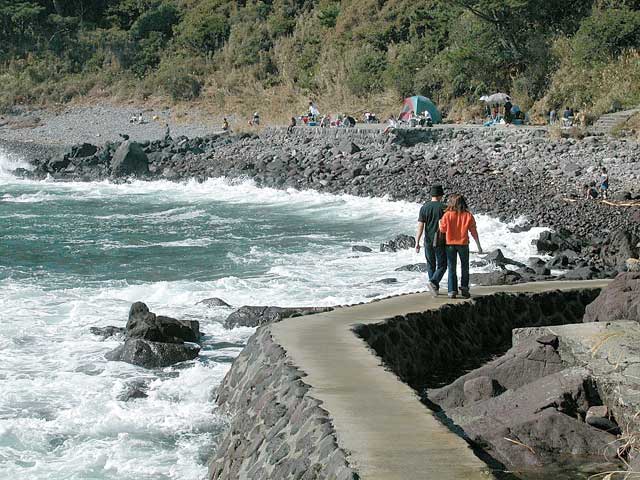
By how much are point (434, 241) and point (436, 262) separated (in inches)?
10.2

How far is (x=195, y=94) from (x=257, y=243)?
101 feet

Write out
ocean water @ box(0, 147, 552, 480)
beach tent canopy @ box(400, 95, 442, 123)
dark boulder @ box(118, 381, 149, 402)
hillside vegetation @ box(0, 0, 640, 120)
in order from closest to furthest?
ocean water @ box(0, 147, 552, 480) < dark boulder @ box(118, 381, 149, 402) < hillside vegetation @ box(0, 0, 640, 120) < beach tent canopy @ box(400, 95, 442, 123)

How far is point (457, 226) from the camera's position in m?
11.0

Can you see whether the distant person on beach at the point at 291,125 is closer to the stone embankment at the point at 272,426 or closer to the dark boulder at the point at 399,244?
the dark boulder at the point at 399,244

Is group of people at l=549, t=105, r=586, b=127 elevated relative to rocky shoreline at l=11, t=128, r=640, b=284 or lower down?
elevated

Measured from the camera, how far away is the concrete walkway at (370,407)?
589 centimetres

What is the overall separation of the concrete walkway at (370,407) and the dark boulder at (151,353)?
68.1 inches

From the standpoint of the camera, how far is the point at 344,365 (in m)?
8.25

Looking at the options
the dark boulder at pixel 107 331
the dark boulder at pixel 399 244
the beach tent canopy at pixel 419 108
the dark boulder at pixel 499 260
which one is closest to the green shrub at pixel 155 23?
the beach tent canopy at pixel 419 108

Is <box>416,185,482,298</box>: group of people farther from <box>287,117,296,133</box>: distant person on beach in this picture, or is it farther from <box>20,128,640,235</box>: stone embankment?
<box>287,117,296,133</box>: distant person on beach

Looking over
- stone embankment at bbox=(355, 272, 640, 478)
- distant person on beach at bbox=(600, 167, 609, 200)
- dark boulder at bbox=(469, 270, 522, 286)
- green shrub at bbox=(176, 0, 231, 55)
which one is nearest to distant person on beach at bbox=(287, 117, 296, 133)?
distant person on beach at bbox=(600, 167, 609, 200)

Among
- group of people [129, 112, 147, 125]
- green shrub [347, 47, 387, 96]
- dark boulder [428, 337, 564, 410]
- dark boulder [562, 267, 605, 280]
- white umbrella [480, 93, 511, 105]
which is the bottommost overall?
dark boulder [562, 267, 605, 280]

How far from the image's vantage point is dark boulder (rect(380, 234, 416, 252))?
64.7ft

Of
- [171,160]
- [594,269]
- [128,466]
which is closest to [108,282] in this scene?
[594,269]
